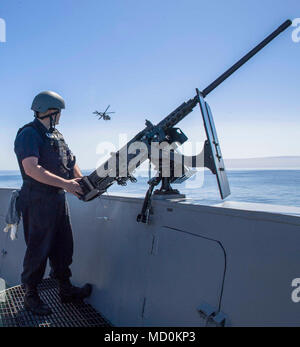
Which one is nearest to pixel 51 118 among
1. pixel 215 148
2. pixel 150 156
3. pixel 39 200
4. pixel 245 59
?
pixel 39 200

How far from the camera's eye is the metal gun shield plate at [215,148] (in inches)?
92.0

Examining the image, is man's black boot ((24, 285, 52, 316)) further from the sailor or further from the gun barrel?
the gun barrel

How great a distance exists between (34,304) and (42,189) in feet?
3.00

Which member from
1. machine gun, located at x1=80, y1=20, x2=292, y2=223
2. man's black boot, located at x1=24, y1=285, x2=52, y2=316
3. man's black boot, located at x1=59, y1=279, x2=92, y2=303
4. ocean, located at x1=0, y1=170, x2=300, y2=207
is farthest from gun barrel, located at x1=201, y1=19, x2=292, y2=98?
man's black boot, located at x1=24, y1=285, x2=52, y2=316

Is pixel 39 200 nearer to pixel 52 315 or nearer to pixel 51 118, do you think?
pixel 51 118

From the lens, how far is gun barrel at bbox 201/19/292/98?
2682 mm

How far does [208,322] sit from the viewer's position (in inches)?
73.5

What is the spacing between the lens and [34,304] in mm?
2727

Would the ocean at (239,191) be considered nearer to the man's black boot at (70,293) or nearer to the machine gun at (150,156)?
the machine gun at (150,156)

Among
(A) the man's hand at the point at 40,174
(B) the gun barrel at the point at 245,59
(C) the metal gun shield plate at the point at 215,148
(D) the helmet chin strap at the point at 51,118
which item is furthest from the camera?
(D) the helmet chin strap at the point at 51,118

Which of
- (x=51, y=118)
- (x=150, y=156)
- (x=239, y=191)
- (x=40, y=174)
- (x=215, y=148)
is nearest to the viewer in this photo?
(x=215, y=148)

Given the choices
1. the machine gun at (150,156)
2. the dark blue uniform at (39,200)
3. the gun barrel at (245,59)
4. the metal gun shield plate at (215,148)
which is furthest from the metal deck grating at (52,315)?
the gun barrel at (245,59)

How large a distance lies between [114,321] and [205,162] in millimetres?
1435

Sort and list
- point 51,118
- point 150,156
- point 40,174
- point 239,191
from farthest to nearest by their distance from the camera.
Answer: point 239,191 → point 51,118 → point 150,156 → point 40,174
